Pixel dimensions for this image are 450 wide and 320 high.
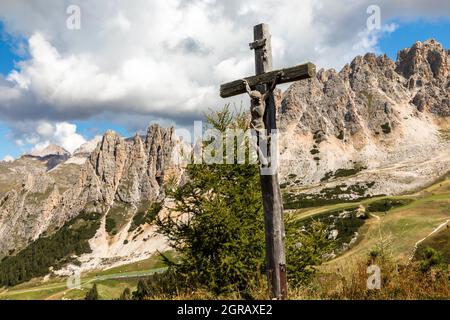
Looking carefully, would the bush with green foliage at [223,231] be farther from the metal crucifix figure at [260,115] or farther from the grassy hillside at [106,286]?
the grassy hillside at [106,286]

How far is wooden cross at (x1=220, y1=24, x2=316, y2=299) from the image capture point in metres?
8.89

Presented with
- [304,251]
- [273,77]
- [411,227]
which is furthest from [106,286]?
[273,77]

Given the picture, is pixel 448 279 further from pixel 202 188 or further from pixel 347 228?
pixel 347 228

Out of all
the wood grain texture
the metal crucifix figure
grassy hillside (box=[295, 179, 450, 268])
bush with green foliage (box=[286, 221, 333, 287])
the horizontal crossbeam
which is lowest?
grassy hillside (box=[295, 179, 450, 268])

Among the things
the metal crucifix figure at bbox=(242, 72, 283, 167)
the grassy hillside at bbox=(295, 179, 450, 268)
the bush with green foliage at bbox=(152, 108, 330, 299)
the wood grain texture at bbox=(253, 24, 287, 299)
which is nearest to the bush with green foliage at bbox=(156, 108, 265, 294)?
the bush with green foliage at bbox=(152, 108, 330, 299)

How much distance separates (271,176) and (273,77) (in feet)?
7.89

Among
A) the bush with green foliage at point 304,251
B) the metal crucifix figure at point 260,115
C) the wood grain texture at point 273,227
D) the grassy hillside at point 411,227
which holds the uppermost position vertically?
the metal crucifix figure at point 260,115

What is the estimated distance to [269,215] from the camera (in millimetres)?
9203

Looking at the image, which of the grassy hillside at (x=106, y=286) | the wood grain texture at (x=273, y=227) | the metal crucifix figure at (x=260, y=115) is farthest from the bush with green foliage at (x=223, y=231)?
the grassy hillside at (x=106, y=286)

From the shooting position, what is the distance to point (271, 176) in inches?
362

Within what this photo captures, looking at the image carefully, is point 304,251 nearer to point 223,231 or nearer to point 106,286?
point 223,231

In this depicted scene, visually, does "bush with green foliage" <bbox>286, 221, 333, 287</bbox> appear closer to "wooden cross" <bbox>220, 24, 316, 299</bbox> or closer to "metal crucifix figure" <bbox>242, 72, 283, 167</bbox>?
"wooden cross" <bbox>220, 24, 316, 299</bbox>

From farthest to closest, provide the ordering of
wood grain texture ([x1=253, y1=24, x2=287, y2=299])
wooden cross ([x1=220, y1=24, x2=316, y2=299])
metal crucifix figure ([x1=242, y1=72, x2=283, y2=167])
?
metal crucifix figure ([x1=242, y1=72, x2=283, y2=167])
wooden cross ([x1=220, y1=24, x2=316, y2=299])
wood grain texture ([x1=253, y1=24, x2=287, y2=299])

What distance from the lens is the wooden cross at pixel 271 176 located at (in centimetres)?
889
